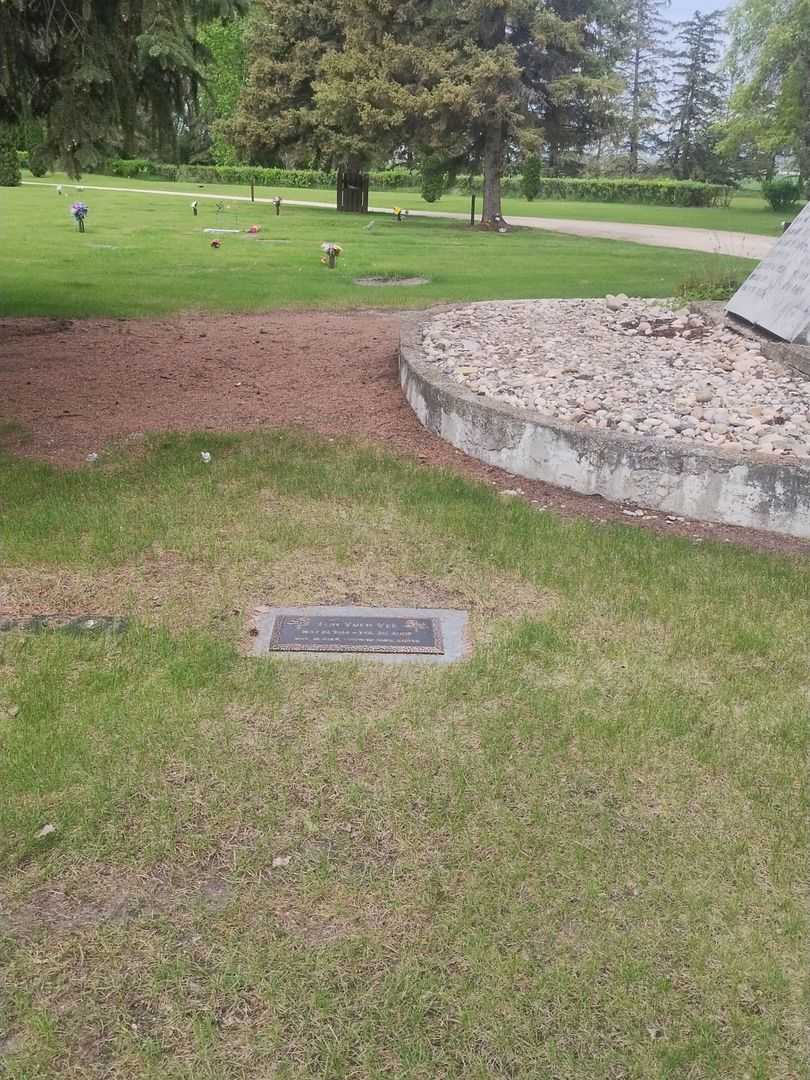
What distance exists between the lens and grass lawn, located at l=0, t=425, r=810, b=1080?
204 cm

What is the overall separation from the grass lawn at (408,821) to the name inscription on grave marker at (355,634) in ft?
0.51

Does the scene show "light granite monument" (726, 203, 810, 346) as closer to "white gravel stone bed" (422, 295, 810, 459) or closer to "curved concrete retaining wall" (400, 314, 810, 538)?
"white gravel stone bed" (422, 295, 810, 459)

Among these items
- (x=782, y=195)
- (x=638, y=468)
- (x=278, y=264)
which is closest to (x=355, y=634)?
(x=638, y=468)

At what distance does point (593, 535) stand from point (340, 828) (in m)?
2.53

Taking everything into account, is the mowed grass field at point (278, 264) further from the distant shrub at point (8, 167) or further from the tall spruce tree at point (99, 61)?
the distant shrub at point (8, 167)

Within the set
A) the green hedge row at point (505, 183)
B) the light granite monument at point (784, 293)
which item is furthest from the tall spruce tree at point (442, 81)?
the green hedge row at point (505, 183)

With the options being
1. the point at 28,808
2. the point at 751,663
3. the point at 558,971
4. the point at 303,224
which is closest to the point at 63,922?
the point at 28,808

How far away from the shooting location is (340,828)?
2650 millimetres

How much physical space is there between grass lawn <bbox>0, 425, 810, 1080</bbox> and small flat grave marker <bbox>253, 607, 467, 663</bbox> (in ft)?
0.37

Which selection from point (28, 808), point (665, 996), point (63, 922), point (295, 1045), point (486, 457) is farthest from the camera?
point (486, 457)

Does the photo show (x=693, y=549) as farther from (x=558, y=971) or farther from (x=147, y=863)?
(x=147, y=863)

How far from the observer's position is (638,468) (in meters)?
5.16

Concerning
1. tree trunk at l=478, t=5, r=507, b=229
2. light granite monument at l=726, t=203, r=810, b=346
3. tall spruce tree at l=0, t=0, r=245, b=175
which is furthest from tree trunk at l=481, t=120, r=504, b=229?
tall spruce tree at l=0, t=0, r=245, b=175

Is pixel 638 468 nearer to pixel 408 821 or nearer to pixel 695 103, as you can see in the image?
pixel 408 821
